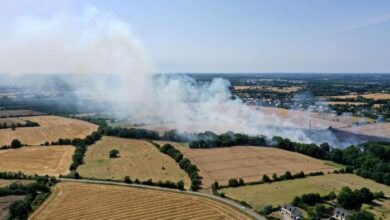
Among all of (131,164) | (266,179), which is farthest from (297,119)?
(131,164)

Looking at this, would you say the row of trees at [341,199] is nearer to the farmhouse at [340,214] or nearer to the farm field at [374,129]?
the farmhouse at [340,214]

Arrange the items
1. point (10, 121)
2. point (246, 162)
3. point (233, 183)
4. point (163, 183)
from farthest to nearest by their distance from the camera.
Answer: point (10, 121) → point (246, 162) → point (233, 183) → point (163, 183)

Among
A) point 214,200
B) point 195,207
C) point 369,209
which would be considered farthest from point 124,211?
point 369,209

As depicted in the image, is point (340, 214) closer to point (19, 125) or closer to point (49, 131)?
point (49, 131)

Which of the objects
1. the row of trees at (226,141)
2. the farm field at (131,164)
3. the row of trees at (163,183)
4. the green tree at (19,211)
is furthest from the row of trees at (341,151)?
the green tree at (19,211)

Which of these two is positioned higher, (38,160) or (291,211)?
(38,160)

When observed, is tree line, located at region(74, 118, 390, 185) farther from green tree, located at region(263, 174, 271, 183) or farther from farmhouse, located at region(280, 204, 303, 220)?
farmhouse, located at region(280, 204, 303, 220)

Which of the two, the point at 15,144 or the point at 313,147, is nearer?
the point at 313,147
